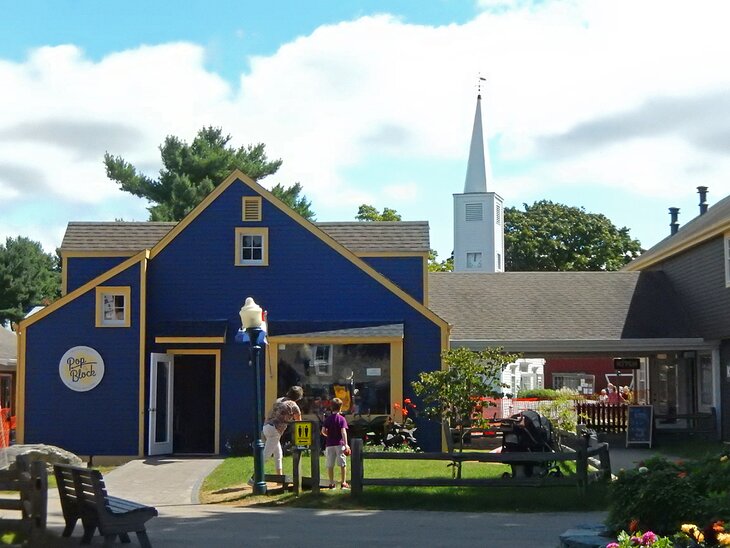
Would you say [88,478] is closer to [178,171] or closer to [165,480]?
[165,480]

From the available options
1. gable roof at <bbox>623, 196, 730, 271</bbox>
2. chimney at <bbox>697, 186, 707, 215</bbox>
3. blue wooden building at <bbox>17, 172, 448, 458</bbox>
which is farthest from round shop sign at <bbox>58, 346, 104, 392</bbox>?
chimney at <bbox>697, 186, 707, 215</bbox>

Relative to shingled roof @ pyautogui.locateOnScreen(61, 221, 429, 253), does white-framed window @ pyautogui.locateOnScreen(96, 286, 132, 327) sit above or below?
below

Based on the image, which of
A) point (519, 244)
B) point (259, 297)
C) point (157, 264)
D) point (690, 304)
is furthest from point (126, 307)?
point (519, 244)

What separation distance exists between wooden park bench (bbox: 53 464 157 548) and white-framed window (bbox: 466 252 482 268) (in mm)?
59647

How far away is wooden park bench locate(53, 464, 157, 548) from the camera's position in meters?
10.9

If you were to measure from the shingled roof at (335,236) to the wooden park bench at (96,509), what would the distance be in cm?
1495

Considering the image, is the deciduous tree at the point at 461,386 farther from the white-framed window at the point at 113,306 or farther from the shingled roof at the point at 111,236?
the shingled roof at the point at 111,236

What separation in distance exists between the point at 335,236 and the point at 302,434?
438 inches

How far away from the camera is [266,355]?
23703 millimetres

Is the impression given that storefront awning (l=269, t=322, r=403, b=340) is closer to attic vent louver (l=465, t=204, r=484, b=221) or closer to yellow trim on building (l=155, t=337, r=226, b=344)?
yellow trim on building (l=155, t=337, r=226, b=344)

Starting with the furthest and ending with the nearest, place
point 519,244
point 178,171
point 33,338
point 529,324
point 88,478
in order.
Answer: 1. point 519,244
2. point 178,171
3. point 529,324
4. point 33,338
5. point 88,478

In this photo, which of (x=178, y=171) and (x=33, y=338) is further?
(x=178, y=171)

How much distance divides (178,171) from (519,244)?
27299 millimetres

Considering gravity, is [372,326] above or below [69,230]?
below
